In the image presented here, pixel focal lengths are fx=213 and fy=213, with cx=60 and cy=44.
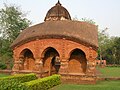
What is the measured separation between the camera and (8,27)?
34719 millimetres

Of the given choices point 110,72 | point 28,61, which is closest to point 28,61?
point 28,61

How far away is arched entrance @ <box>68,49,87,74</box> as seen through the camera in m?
20.4

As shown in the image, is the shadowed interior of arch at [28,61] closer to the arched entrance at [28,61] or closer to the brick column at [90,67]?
the arched entrance at [28,61]

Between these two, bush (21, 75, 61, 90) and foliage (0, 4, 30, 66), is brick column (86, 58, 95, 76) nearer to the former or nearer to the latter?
bush (21, 75, 61, 90)

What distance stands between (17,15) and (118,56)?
3044 cm

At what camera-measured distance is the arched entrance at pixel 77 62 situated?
2038cm

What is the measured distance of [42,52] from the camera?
65.9 ft

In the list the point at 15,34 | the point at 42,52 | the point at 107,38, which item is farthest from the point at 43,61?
the point at 107,38

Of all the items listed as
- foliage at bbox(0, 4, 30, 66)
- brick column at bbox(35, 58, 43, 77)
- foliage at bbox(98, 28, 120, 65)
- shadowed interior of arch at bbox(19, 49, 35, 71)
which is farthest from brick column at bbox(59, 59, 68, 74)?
foliage at bbox(98, 28, 120, 65)

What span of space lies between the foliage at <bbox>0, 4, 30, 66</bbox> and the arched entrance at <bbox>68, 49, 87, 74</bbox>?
16182 mm

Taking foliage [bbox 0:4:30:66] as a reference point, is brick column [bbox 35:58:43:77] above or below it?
below

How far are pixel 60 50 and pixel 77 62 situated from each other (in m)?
2.38

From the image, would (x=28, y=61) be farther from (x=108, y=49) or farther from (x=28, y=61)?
(x=108, y=49)

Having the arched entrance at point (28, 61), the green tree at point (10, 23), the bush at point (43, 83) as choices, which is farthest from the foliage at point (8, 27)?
the bush at point (43, 83)
